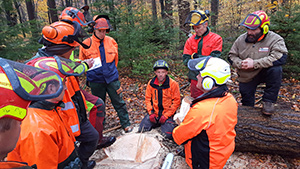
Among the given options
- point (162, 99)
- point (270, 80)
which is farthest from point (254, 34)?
point (162, 99)

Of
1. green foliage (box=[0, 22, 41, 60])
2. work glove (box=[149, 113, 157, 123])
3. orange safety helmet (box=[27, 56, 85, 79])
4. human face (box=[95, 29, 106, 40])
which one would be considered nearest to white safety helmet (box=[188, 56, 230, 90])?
orange safety helmet (box=[27, 56, 85, 79])

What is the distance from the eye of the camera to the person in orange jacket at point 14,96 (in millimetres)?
694

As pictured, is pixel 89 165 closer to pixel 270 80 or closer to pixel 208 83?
pixel 208 83

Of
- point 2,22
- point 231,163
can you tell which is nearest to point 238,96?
point 231,163

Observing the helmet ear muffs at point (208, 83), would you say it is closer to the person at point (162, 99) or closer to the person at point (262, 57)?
the person at point (262, 57)

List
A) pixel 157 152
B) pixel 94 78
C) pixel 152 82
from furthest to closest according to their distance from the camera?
pixel 152 82 < pixel 94 78 < pixel 157 152

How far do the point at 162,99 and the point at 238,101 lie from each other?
259cm

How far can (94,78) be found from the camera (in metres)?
3.67

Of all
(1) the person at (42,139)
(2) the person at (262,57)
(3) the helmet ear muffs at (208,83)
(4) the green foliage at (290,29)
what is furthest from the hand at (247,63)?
(4) the green foliage at (290,29)

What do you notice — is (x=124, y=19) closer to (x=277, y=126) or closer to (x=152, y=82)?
(x=152, y=82)

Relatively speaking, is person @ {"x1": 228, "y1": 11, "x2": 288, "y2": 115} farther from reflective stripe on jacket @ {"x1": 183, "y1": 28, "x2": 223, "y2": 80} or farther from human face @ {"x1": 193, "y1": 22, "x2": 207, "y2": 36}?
human face @ {"x1": 193, "y1": 22, "x2": 207, "y2": 36}

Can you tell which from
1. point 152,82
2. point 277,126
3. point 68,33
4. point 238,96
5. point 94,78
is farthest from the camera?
A: point 238,96

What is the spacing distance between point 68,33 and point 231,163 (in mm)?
3225

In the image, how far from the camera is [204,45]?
12.3ft
